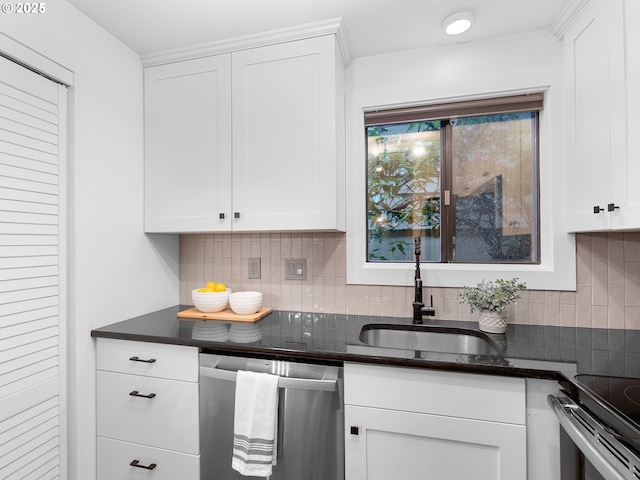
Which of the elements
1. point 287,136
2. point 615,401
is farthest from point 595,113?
point 287,136

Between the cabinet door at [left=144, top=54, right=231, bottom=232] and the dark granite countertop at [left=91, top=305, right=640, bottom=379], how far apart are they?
558 millimetres

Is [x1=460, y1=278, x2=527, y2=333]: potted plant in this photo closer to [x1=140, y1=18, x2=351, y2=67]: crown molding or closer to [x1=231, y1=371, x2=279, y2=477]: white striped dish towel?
[x1=231, y1=371, x2=279, y2=477]: white striped dish towel

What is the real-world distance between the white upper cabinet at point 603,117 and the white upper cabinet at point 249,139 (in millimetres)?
1030

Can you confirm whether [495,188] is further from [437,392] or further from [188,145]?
[188,145]

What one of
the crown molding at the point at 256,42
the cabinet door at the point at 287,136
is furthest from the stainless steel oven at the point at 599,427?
the crown molding at the point at 256,42

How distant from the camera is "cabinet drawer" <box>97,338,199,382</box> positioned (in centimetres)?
139

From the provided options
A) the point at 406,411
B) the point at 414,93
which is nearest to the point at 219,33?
the point at 414,93

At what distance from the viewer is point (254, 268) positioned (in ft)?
6.48

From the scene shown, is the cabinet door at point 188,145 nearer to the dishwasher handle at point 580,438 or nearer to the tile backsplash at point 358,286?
the tile backsplash at point 358,286

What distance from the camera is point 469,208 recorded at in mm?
1777

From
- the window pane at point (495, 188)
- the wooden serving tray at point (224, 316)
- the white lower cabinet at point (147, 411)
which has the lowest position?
the white lower cabinet at point (147, 411)

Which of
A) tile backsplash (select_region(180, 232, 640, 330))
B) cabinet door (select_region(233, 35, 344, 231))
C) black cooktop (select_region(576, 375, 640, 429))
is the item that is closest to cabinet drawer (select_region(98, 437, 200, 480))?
tile backsplash (select_region(180, 232, 640, 330))

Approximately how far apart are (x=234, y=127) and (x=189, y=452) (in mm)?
1497

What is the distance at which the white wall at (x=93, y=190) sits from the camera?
1424mm
